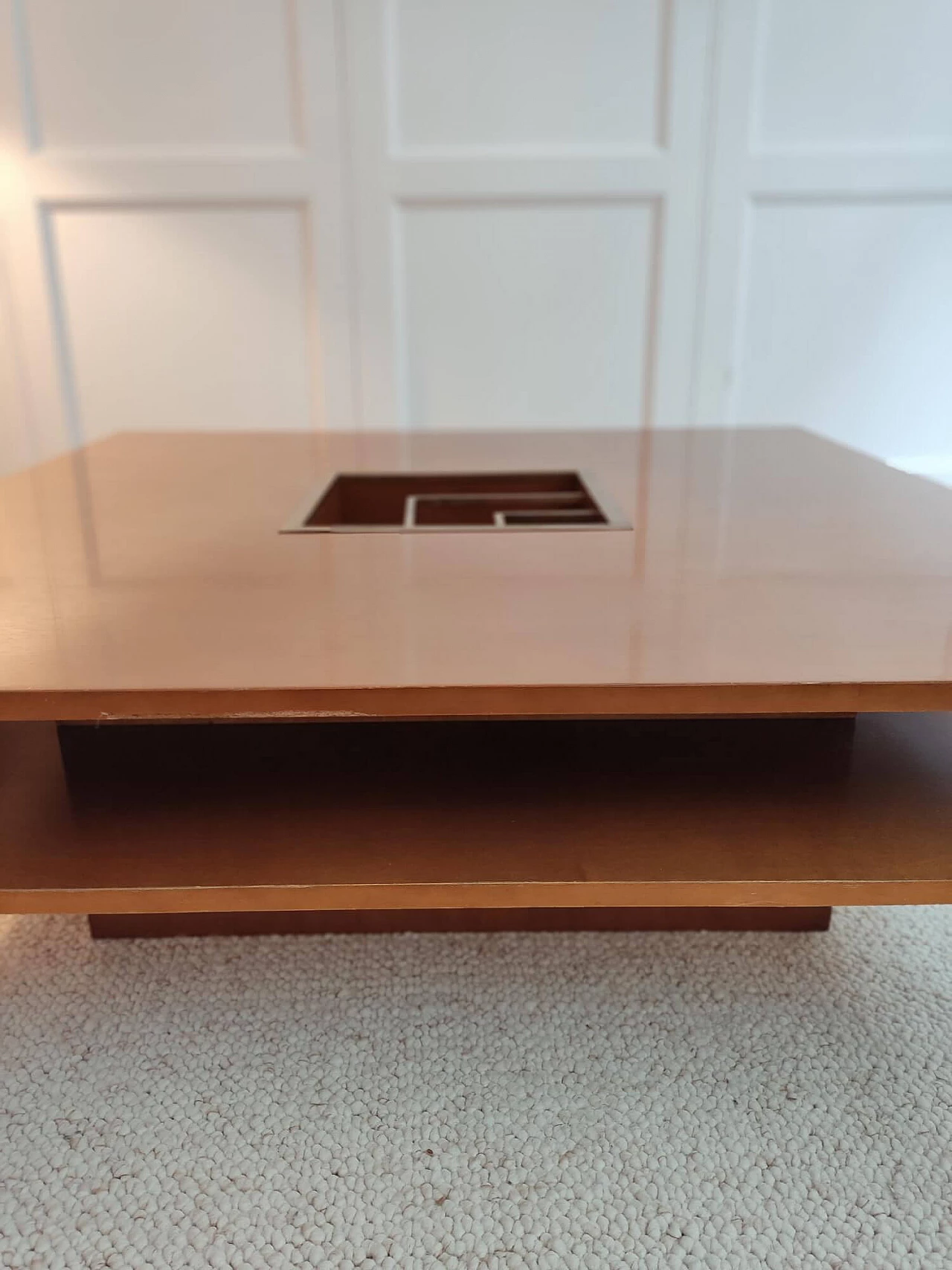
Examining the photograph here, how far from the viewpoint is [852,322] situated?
255cm

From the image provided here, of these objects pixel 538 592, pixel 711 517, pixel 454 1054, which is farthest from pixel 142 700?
pixel 711 517

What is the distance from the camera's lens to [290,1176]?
0.75m

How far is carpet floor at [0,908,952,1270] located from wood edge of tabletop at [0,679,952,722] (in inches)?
15.3

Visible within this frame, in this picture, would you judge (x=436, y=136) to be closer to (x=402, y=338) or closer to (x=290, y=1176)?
(x=402, y=338)

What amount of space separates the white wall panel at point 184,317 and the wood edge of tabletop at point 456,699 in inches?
83.0

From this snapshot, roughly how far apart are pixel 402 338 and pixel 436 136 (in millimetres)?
485

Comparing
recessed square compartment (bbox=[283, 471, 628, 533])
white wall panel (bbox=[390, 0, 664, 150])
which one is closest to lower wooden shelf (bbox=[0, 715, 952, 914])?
recessed square compartment (bbox=[283, 471, 628, 533])

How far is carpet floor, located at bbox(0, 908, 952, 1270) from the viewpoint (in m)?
0.71

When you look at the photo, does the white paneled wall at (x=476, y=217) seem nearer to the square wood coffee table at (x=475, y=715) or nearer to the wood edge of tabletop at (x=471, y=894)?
the square wood coffee table at (x=475, y=715)

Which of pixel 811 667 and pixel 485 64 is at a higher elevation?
pixel 485 64

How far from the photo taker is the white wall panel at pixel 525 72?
2.32 meters

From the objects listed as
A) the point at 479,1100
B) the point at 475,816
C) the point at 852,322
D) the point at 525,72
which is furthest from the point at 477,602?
the point at 852,322

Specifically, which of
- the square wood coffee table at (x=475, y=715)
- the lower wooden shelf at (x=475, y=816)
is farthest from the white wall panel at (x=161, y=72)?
the lower wooden shelf at (x=475, y=816)

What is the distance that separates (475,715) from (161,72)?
2.36 meters
